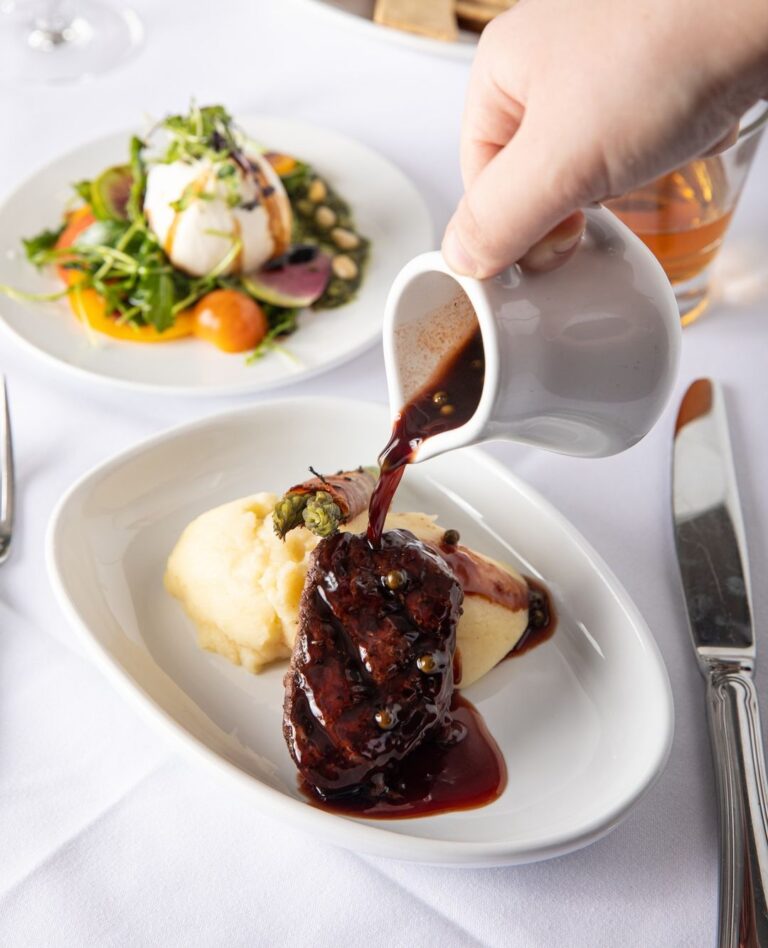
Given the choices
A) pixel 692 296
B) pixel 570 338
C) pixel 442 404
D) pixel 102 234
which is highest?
pixel 570 338

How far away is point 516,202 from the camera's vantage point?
120 cm

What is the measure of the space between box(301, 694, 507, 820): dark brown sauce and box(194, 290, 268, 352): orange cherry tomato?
113 cm

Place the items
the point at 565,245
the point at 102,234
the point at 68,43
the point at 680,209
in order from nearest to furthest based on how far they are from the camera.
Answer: the point at 565,245 < the point at 680,209 < the point at 102,234 < the point at 68,43

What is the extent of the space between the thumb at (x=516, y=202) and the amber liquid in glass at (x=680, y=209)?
112 centimetres

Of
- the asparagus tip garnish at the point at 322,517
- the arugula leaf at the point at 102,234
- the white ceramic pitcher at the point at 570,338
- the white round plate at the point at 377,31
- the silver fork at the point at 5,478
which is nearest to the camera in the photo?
the white ceramic pitcher at the point at 570,338

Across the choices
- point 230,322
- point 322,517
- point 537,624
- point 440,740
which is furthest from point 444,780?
point 230,322

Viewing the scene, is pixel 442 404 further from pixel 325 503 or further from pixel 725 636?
pixel 725 636

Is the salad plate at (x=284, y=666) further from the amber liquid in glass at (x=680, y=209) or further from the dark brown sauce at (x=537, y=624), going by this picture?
the amber liquid in glass at (x=680, y=209)

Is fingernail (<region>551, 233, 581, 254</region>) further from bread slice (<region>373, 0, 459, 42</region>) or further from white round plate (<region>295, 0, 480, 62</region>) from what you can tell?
bread slice (<region>373, 0, 459, 42</region>)

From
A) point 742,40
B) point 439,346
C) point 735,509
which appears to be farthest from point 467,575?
point 742,40

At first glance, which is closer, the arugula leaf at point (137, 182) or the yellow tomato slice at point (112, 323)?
the yellow tomato slice at point (112, 323)

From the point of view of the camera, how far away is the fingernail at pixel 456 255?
4.16 feet

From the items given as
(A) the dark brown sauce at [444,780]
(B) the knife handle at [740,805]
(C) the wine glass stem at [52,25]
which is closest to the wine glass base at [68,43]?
(C) the wine glass stem at [52,25]

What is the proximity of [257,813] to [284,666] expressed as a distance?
27cm
